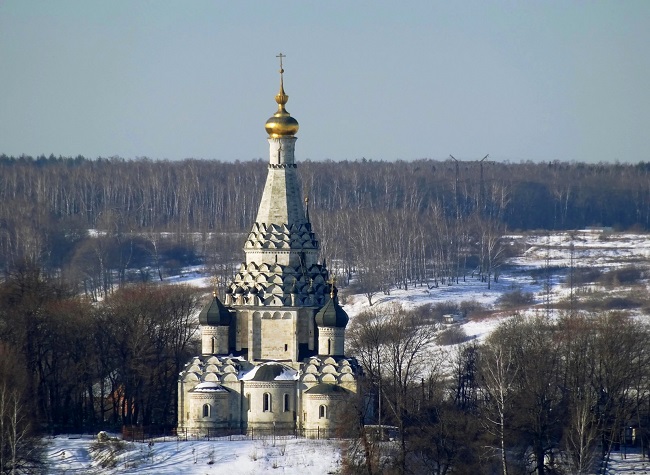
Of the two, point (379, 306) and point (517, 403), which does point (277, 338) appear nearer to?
point (517, 403)

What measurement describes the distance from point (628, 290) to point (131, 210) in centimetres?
3424

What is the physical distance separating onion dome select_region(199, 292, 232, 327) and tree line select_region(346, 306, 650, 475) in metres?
3.68

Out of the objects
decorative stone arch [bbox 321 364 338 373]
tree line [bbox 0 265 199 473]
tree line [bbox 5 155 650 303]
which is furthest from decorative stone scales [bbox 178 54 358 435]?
tree line [bbox 5 155 650 303]

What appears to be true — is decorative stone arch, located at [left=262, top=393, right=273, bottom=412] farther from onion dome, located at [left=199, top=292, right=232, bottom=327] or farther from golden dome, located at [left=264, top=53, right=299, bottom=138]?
golden dome, located at [left=264, top=53, right=299, bottom=138]

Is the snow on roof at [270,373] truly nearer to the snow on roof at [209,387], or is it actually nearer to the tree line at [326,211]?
the snow on roof at [209,387]

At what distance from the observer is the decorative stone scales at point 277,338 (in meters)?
45.6

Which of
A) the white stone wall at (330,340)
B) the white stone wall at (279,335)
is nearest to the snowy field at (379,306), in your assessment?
the white stone wall at (330,340)

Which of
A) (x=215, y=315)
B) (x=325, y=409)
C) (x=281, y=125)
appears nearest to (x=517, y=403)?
(x=325, y=409)

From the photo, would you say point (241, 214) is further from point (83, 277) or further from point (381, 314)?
point (381, 314)

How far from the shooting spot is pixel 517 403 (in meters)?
45.3

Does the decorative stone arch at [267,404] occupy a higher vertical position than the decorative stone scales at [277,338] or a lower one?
lower

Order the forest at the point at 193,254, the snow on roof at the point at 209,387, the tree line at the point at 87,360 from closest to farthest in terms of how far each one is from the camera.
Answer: the snow on roof at the point at 209,387 → the forest at the point at 193,254 → the tree line at the point at 87,360

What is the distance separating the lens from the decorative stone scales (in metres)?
45.6

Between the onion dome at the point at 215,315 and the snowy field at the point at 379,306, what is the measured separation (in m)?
3.39
